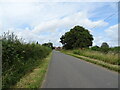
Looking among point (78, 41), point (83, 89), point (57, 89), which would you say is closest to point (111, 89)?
point (83, 89)

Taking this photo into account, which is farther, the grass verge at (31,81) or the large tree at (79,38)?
the large tree at (79,38)

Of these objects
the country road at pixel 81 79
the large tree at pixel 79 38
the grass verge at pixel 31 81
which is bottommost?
the grass verge at pixel 31 81

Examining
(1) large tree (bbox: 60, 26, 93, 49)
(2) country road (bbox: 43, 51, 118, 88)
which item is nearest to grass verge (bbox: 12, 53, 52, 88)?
(2) country road (bbox: 43, 51, 118, 88)

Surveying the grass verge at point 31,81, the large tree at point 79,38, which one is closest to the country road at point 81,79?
the grass verge at point 31,81

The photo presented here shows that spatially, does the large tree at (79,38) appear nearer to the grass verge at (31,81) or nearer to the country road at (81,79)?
the country road at (81,79)

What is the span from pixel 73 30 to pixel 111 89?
→ 70417mm

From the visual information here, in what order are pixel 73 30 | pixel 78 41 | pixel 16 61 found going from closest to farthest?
pixel 16 61 → pixel 78 41 → pixel 73 30

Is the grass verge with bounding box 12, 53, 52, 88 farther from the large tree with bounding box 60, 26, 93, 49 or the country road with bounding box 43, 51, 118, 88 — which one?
the large tree with bounding box 60, 26, 93, 49

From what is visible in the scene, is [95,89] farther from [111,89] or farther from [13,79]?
[13,79]

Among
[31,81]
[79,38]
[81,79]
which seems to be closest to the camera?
[31,81]

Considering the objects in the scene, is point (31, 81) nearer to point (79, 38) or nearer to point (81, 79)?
point (81, 79)

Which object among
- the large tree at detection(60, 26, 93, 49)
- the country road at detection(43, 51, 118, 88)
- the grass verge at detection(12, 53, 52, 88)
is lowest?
the grass verge at detection(12, 53, 52, 88)

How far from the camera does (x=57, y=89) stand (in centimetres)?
738

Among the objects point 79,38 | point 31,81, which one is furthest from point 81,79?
point 79,38
